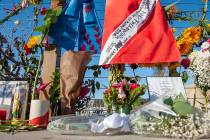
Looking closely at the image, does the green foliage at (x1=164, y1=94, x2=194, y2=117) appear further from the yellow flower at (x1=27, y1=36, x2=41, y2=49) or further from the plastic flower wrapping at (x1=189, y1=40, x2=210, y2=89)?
the yellow flower at (x1=27, y1=36, x2=41, y2=49)

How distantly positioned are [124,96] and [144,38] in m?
0.50

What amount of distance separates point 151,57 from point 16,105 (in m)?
0.93

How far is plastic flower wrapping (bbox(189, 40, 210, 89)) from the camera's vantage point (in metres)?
2.31

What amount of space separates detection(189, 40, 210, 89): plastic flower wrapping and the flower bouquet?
0.42 metres

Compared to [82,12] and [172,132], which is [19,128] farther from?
[82,12]

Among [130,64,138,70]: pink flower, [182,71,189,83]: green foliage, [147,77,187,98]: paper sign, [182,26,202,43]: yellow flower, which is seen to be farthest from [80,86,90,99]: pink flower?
[182,26,202,43]: yellow flower

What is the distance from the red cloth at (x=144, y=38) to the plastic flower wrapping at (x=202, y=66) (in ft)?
0.53

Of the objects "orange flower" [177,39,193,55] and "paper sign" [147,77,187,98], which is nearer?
"paper sign" [147,77,187,98]

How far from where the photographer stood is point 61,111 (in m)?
2.47

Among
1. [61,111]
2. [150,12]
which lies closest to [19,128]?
[61,111]

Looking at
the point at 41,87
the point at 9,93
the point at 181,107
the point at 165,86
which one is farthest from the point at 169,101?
the point at 9,93

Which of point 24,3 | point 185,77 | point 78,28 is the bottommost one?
point 185,77

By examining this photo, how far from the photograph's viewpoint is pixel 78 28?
2.72 m

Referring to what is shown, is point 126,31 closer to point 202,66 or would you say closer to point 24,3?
point 202,66
